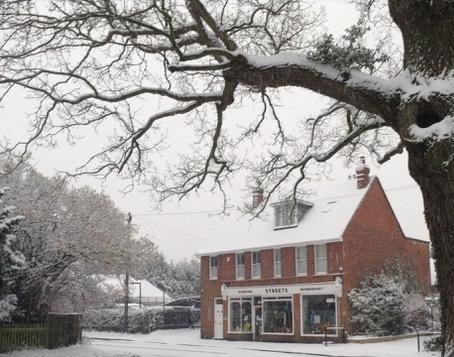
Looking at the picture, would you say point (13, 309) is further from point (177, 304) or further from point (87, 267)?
point (177, 304)

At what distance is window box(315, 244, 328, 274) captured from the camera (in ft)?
117

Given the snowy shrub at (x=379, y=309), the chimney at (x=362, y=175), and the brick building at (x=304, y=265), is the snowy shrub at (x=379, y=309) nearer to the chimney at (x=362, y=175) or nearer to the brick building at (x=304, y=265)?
the brick building at (x=304, y=265)

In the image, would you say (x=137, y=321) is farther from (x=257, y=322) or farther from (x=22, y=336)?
(x=22, y=336)

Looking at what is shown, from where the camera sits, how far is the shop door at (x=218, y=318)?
1623 inches

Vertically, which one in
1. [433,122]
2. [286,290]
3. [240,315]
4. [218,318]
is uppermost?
[433,122]

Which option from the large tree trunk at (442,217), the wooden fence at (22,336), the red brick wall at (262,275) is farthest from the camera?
the red brick wall at (262,275)

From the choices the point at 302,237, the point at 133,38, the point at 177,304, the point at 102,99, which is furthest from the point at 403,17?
the point at 177,304

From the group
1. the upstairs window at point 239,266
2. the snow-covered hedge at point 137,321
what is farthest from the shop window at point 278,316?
the snow-covered hedge at point 137,321

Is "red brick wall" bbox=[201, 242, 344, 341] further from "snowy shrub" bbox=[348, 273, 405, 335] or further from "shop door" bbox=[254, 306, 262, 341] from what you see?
"snowy shrub" bbox=[348, 273, 405, 335]

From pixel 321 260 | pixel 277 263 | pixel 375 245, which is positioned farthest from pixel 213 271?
pixel 375 245

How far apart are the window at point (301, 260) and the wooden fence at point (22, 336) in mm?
16285

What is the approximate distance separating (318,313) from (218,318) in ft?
28.2

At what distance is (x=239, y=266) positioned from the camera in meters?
41.0

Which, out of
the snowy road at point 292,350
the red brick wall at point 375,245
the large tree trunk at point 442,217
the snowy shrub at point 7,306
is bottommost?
the snowy road at point 292,350
